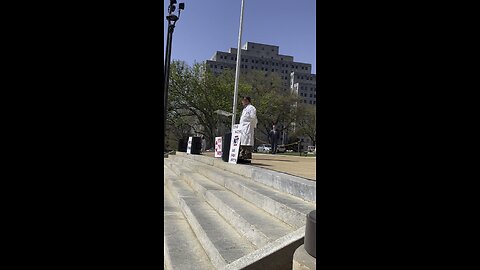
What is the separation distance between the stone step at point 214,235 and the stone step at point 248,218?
0.07 m

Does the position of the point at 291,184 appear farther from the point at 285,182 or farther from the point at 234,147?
the point at 234,147

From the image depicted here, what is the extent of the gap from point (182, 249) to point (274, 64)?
58.8 metres

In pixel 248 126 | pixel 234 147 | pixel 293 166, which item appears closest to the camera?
pixel 293 166

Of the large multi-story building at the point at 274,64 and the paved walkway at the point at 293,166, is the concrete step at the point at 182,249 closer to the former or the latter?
the paved walkway at the point at 293,166

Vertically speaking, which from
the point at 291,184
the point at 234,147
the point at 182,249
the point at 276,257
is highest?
the point at 234,147

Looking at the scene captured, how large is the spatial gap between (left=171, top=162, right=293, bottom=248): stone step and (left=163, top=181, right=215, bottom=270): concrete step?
448 mm

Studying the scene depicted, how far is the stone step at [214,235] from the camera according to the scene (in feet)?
9.90

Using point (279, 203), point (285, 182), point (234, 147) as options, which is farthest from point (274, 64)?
point (279, 203)

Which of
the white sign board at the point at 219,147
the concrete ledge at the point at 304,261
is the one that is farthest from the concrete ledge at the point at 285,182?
the white sign board at the point at 219,147

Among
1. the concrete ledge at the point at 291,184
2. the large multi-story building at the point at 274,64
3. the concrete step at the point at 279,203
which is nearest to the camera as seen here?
the concrete step at the point at 279,203

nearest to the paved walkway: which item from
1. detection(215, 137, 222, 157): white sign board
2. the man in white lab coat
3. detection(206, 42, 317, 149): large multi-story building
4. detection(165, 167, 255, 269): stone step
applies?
the man in white lab coat

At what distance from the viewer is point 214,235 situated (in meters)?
3.57
